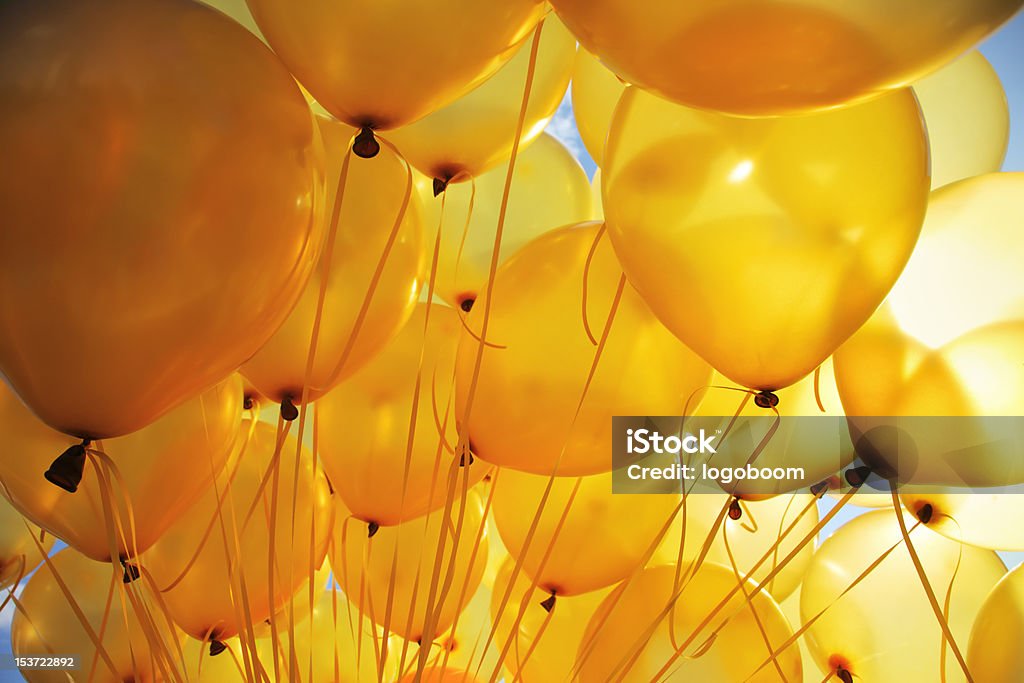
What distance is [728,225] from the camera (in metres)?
0.64

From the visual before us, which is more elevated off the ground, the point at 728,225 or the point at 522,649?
the point at 728,225

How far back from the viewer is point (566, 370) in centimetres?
80

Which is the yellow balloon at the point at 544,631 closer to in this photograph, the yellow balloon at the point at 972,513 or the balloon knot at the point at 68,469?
the yellow balloon at the point at 972,513

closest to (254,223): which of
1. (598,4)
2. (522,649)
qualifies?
(598,4)

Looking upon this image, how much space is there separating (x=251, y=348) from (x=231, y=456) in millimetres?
409

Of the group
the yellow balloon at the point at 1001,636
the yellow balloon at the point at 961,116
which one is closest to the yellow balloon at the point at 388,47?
the yellow balloon at the point at 961,116

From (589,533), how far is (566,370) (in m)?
0.25

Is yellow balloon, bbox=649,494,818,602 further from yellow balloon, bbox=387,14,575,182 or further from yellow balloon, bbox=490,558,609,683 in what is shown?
yellow balloon, bbox=387,14,575,182

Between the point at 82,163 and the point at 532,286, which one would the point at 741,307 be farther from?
the point at 82,163

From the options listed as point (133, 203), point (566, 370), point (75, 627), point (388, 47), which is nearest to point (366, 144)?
point (388, 47)

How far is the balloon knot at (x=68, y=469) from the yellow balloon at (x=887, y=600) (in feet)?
2.73

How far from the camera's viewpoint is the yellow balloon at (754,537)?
1.15 m

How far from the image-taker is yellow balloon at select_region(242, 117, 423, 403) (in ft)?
2.80

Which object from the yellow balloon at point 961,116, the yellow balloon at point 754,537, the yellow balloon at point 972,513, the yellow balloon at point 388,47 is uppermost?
the yellow balloon at point 961,116
